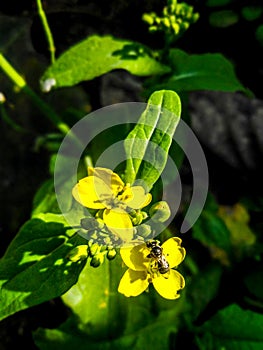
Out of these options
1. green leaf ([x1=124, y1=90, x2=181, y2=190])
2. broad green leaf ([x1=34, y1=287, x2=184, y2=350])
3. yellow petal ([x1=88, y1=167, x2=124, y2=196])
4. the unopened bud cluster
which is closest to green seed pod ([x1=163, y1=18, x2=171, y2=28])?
the unopened bud cluster

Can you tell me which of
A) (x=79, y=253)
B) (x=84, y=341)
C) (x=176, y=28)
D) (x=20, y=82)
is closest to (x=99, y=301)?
(x=84, y=341)

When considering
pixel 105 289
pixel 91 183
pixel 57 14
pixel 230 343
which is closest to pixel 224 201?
pixel 230 343

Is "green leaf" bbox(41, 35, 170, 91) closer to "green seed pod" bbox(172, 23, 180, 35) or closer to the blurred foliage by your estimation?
the blurred foliage

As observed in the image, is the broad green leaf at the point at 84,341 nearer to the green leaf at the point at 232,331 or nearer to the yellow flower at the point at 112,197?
the green leaf at the point at 232,331

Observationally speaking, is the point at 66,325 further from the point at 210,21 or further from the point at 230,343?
the point at 210,21

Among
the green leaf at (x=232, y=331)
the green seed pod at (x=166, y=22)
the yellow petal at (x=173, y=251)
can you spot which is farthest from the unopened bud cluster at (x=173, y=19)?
the green leaf at (x=232, y=331)

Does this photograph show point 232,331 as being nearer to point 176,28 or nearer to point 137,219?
point 137,219
